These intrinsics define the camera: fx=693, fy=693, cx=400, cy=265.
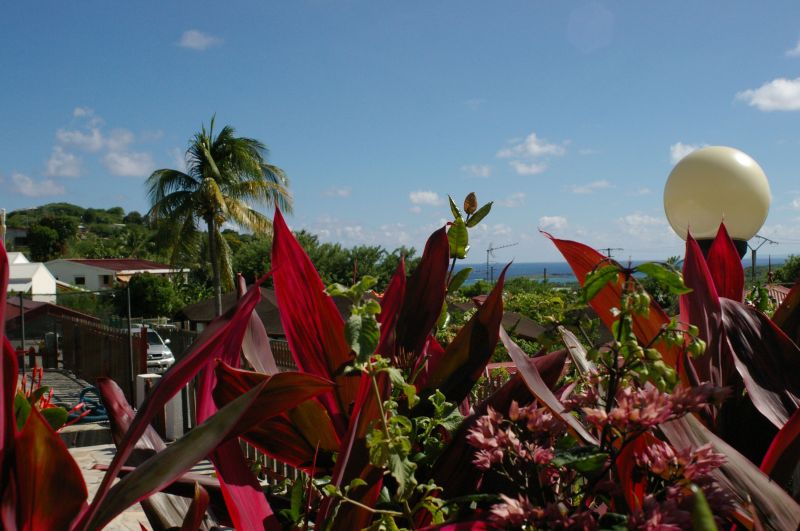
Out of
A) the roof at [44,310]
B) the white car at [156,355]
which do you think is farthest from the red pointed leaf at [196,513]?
the white car at [156,355]

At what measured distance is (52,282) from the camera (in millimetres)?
42562

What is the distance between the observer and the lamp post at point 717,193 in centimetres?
377

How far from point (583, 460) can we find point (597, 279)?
0.58 feet

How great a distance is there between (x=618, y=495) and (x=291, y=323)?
44 cm

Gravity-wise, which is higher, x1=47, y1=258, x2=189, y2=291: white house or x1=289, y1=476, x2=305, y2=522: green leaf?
x1=47, y1=258, x2=189, y2=291: white house

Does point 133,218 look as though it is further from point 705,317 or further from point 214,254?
point 705,317

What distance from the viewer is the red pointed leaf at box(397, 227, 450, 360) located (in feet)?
3.06

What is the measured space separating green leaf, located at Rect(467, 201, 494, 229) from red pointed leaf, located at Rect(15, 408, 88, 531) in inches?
24.1

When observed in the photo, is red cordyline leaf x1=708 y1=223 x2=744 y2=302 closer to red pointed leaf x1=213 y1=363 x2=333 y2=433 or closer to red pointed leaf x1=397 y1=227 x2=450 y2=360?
red pointed leaf x1=397 y1=227 x2=450 y2=360

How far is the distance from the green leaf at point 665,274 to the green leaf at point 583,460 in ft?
0.56

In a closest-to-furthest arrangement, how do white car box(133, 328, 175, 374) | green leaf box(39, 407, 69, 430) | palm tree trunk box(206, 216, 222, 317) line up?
green leaf box(39, 407, 69, 430), white car box(133, 328, 175, 374), palm tree trunk box(206, 216, 222, 317)

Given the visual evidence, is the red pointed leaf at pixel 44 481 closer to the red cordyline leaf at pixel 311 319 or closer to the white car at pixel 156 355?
the red cordyline leaf at pixel 311 319

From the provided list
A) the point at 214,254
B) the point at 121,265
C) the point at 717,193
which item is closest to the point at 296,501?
the point at 717,193

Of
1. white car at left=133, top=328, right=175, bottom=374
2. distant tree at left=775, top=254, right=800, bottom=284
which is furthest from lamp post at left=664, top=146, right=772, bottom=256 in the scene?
white car at left=133, top=328, right=175, bottom=374
